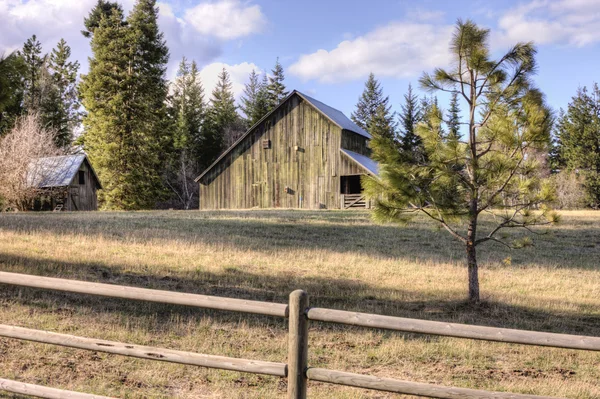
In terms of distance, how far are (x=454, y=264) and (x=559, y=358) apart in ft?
22.9

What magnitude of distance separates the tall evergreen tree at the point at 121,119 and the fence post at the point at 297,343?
43.5 m

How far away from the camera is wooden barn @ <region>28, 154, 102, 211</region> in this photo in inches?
1537

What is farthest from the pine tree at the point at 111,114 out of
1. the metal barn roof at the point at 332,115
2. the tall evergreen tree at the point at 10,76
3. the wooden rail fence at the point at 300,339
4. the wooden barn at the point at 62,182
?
the wooden rail fence at the point at 300,339

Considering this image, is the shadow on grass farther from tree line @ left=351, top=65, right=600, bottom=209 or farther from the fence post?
tree line @ left=351, top=65, right=600, bottom=209

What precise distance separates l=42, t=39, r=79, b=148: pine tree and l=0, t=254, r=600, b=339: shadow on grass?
49.3 m

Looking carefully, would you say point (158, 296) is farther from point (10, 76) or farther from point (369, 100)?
point (369, 100)

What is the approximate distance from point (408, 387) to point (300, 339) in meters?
0.88

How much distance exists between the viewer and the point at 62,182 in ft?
129

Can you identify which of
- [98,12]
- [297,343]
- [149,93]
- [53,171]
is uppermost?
[98,12]

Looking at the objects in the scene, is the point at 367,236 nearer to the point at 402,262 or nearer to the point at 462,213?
the point at 402,262

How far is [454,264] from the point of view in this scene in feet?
47.3

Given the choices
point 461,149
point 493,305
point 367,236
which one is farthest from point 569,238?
point 461,149

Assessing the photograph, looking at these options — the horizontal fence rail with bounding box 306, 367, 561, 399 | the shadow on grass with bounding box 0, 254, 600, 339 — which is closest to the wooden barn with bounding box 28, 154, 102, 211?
the shadow on grass with bounding box 0, 254, 600, 339

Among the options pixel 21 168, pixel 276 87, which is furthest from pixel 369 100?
pixel 21 168
